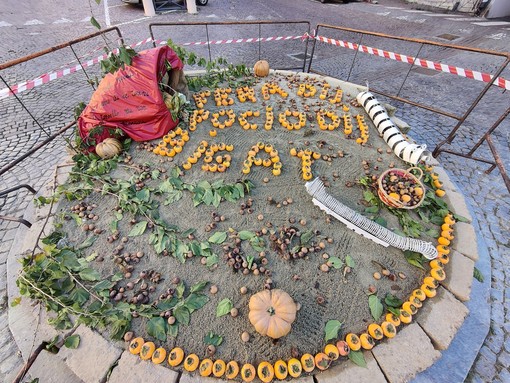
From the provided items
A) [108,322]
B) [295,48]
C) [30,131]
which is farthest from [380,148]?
[30,131]

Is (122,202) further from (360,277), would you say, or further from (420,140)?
(420,140)

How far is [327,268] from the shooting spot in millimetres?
3299

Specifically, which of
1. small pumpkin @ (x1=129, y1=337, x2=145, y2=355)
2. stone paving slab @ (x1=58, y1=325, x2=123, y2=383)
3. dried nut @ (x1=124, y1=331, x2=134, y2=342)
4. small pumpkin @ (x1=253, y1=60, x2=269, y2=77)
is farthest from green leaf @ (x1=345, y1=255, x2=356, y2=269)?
small pumpkin @ (x1=253, y1=60, x2=269, y2=77)

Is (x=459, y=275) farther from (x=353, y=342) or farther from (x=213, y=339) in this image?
(x=213, y=339)

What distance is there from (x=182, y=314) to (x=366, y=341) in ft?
6.77

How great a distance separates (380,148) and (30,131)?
8.13 metres

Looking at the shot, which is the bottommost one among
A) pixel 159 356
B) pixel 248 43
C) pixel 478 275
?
pixel 478 275

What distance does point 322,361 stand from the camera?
2.58m

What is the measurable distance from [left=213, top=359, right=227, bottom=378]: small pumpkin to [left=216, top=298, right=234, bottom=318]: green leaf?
1.55 ft

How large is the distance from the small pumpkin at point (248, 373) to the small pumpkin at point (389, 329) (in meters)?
1.50

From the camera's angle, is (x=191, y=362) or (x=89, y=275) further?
(x=89, y=275)

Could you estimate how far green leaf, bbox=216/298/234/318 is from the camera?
9.55 ft

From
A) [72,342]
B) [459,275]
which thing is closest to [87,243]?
[72,342]

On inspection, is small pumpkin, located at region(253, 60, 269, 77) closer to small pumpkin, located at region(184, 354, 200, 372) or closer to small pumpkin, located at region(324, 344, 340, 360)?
small pumpkin, located at region(324, 344, 340, 360)
